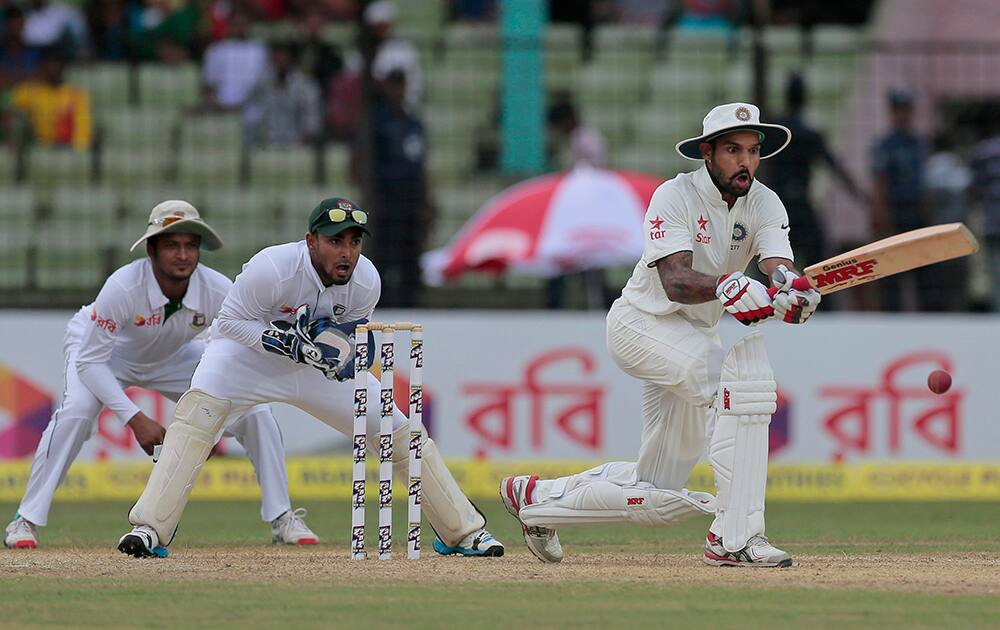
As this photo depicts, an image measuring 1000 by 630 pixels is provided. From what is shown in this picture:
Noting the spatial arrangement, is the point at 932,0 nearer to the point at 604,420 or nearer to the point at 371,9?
the point at 371,9

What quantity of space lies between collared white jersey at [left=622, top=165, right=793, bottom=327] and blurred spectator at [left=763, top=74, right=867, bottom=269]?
5.47 metres

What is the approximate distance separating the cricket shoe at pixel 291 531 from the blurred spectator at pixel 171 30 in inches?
280

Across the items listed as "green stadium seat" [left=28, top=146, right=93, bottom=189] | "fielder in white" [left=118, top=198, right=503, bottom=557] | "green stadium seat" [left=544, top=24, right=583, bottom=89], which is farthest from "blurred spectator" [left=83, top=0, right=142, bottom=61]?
"fielder in white" [left=118, top=198, right=503, bottom=557]

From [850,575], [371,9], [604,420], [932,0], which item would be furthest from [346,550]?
[932,0]

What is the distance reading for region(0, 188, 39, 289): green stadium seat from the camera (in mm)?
12680

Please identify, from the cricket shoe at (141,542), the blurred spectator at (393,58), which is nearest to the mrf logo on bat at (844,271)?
the cricket shoe at (141,542)

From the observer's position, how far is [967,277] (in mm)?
12523

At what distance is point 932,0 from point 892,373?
5.32m

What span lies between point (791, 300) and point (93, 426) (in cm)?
352

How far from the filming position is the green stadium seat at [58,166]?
44.8ft

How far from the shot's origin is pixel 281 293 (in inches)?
281

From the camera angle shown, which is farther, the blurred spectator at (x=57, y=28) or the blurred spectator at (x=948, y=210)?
the blurred spectator at (x=57, y=28)

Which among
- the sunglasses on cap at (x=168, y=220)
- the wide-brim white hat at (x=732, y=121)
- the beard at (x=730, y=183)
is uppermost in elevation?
the wide-brim white hat at (x=732, y=121)

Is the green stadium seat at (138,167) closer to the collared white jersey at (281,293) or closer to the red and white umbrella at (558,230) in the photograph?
the red and white umbrella at (558,230)
